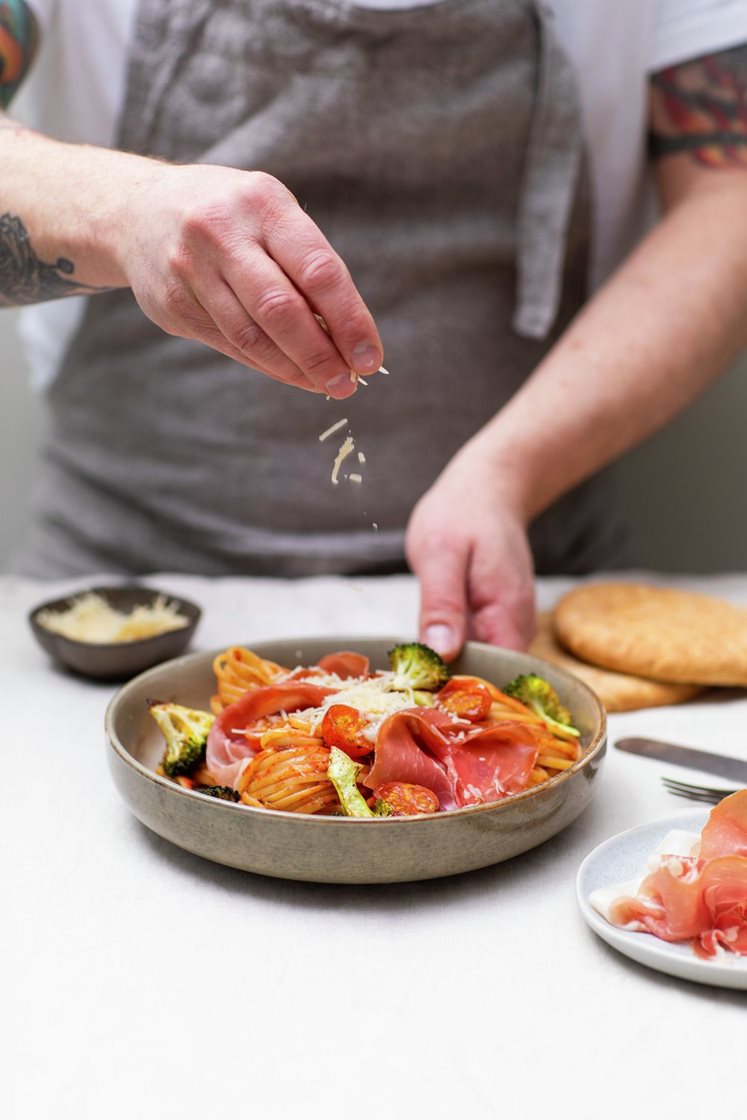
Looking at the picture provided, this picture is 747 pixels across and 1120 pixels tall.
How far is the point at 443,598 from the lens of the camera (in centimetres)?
175

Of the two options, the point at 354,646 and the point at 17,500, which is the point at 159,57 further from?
the point at 17,500

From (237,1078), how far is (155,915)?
0.91ft

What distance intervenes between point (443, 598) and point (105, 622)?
65 centimetres

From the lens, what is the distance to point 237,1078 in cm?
89

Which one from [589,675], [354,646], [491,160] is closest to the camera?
[354,646]

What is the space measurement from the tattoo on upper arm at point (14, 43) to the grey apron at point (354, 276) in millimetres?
246

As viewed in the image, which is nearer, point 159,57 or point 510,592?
point 510,592

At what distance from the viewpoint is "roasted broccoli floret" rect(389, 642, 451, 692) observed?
1458 mm

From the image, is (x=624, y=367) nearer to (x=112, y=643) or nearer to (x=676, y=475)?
(x=112, y=643)

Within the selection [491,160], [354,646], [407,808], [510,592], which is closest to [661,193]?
[491,160]

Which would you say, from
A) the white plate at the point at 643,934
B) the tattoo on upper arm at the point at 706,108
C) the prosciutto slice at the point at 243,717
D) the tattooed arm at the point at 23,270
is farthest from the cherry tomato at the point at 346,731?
the tattoo on upper arm at the point at 706,108

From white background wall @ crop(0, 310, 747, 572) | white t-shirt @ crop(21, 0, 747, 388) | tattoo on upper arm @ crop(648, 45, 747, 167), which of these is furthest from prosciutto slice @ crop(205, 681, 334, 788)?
white background wall @ crop(0, 310, 747, 572)

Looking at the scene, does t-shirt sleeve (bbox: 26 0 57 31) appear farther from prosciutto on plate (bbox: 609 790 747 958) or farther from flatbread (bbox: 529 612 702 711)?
prosciutto on plate (bbox: 609 790 747 958)

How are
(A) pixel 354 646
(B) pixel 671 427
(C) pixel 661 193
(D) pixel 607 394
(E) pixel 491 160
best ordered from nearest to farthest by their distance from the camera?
(A) pixel 354 646, (D) pixel 607 394, (E) pixel 491 160, (C) pixel 661 193, (B) pixel 671 427
